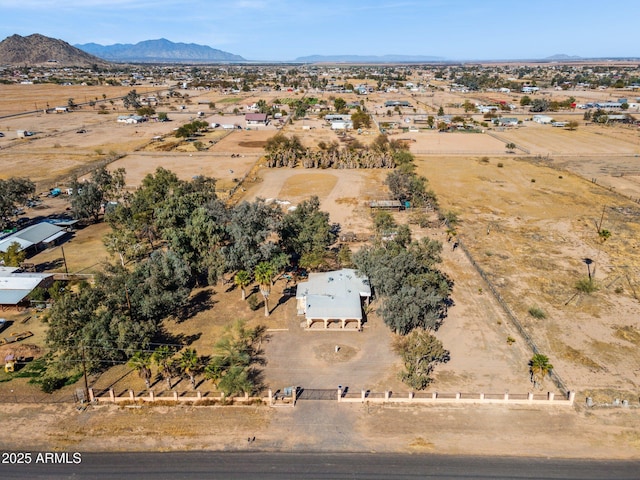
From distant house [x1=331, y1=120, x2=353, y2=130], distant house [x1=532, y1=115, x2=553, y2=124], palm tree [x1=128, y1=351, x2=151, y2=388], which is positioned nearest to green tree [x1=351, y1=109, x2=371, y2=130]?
distant house [x1=331, y1=120, x2=353, y2=130]

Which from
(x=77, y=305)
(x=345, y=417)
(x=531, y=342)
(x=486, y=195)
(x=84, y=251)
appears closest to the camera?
(x=345, y=417)

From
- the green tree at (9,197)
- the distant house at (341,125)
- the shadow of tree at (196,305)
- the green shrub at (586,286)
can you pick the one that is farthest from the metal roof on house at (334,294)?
the distant house at (341,125)

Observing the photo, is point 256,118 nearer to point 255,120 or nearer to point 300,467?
point 255,120

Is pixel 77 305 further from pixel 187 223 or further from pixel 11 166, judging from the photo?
pixel 11 166

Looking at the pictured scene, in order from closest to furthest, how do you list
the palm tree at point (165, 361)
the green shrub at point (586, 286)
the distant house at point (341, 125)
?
1. the palm tree at point (165, 361)
2. the green shrub at point (586, 286)
3. the distant house at point (341, 125)

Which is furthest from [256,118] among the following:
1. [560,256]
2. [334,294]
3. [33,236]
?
[334,294]

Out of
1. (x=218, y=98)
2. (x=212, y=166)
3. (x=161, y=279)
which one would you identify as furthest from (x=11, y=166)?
(x=218, y=98)

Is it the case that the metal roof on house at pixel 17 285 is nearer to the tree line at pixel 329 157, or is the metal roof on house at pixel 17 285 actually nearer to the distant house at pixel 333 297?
the distant house at pixel 333 297
